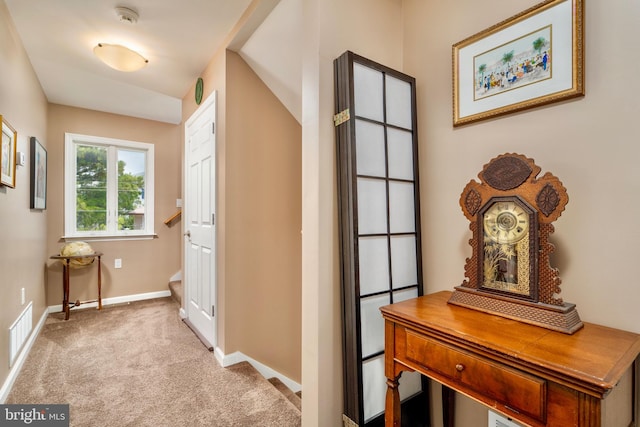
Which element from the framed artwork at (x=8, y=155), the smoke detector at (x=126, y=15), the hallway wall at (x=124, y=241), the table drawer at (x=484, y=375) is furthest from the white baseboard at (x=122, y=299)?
the table drawer at (x=484, y=375)

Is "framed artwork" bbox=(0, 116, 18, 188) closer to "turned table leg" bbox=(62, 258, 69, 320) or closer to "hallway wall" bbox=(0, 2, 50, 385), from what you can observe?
"hallway wall" bbox=(0, 2, 50, 385)

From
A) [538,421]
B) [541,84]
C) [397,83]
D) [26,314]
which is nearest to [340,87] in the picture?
[397,83]

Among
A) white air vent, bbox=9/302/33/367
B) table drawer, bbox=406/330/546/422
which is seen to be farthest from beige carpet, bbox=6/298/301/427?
table drawer, bbox=406/330/546/422

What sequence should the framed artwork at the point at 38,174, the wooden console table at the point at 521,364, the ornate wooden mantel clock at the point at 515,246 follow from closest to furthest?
the wooden console table at the point at 521,364
the ornate wooden mantel clock at the point at 515,246
the framed artwork at the point at 38,174

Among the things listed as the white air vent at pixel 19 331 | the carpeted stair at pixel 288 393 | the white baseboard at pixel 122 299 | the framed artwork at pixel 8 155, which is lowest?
the carpeted stair at pixel 288 393

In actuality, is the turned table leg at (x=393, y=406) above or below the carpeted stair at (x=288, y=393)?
above

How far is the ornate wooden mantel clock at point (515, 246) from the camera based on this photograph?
961mm

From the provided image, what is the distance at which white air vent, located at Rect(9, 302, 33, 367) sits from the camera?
2084 millimetres

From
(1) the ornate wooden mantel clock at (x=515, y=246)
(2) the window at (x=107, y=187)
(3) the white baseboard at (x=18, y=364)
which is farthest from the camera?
(2) the window at (x=107, y=187)

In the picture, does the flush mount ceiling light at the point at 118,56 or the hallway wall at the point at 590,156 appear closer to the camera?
the hallway wall at the point at 590,156

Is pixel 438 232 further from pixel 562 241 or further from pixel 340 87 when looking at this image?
pixel 340 87

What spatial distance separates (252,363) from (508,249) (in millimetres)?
2082

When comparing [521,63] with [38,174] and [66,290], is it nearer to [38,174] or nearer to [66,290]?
[38,174]

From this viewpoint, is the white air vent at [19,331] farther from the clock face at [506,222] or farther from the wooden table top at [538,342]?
the clock face at [506,222]
